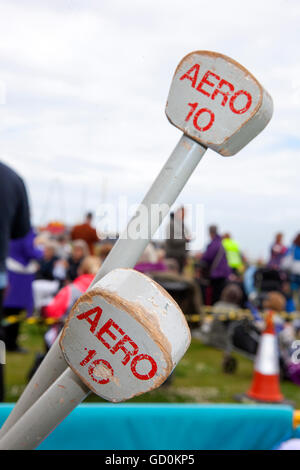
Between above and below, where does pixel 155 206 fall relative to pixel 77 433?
above

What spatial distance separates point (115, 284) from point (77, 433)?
1.81ft

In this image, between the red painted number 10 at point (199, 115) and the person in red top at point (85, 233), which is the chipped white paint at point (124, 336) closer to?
the red painted number 10 at point (199, 115)

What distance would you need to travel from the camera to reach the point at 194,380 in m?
3.02

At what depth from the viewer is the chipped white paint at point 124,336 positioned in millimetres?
400

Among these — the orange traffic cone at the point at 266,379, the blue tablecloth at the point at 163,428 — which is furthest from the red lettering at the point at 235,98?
the orange traffic cone at the point at 266,379

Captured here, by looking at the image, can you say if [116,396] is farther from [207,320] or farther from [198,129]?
[207,320]

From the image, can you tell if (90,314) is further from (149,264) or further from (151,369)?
(149,264)

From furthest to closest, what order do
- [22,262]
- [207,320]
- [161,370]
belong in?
1. [207,320]
2. [22,262]
3. [161,370]

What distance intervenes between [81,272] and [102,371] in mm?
2350

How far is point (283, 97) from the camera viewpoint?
21.0 inches

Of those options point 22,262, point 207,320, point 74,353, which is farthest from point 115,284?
point 207,320

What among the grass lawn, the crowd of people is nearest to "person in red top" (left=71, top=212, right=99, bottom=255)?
the crowd of people

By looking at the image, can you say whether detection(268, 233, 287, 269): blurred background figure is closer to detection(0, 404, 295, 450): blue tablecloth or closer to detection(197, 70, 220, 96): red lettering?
detection(0, 404, 295, 450): blue tablecloth
